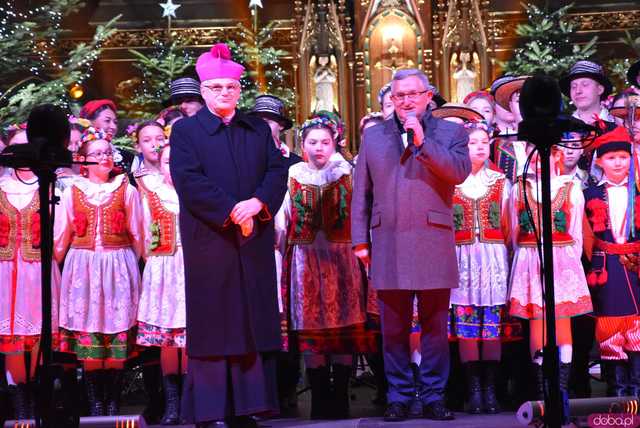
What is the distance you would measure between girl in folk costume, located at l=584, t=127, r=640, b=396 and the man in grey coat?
1.24 m

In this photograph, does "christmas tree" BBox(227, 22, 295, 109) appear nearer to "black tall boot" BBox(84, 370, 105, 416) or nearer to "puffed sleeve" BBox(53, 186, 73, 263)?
"puffed sleeve" BBox(53, 186, 73, 263)

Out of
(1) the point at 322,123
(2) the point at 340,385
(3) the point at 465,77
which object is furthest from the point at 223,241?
(3) the point at 465,77

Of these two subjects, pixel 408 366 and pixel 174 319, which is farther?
pixel 174 319

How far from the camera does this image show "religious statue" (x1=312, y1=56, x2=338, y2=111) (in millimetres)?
11453

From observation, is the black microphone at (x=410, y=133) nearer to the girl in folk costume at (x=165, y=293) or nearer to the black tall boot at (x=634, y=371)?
the girl in folk costume at (x=165, y=293)

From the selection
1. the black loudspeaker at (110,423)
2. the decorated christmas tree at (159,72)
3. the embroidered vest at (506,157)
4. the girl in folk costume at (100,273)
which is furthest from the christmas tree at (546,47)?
the black loudspeaker at (110,423)

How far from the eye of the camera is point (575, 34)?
11.9 meters

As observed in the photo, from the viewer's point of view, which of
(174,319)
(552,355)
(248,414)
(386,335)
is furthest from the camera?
(174,319)

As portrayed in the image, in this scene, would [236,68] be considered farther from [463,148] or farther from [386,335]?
[386,335]

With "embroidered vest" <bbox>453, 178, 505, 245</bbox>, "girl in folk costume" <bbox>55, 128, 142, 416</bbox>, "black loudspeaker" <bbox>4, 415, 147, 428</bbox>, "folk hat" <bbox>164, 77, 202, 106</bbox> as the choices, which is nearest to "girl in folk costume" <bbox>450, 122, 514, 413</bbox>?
"embroidered vest" <bbox>453, 178, 505, 245</bbox>

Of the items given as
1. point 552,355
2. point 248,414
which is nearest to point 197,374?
point 248,414

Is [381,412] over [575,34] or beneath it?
beneath

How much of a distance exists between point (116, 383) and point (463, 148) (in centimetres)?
250

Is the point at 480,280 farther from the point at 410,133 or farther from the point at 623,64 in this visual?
the point at 623,64
